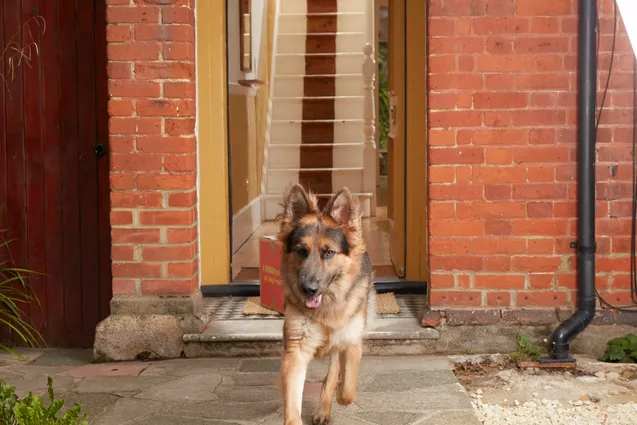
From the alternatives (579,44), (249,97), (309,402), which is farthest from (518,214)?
(249,97)

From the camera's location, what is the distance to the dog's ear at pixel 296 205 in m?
4.09

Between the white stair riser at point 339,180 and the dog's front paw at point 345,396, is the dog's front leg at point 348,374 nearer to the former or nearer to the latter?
the dog's front paw at point 345,396

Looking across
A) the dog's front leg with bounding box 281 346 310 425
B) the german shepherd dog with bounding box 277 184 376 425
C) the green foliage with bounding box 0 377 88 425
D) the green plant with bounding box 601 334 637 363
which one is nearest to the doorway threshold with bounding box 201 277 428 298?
the green plant with bounding box 601 334 637 363

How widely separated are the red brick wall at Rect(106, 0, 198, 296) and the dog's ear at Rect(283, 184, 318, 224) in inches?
57.9

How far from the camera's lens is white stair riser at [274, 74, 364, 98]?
12.1 meters

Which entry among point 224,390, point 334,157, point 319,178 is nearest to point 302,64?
point 334,157

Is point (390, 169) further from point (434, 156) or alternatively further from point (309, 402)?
point (309, 402)

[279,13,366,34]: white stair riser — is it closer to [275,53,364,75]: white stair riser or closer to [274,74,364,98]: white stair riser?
[275,53,364,75]: white stair riser

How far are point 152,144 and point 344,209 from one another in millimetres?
1743

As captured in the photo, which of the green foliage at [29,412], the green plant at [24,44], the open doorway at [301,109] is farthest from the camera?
the open doorway at [301,109]

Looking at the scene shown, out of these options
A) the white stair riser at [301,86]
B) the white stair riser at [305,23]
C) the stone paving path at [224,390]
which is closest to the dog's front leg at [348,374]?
the stone paving path at [224,390]

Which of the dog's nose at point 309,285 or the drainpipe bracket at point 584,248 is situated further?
the drainpipe bracket at point 584,248

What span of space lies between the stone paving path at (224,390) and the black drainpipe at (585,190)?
2.50ft

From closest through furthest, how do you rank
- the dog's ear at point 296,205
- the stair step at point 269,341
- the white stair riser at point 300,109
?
the dog's ear at point 296,205 < the stair step at point 269,341 < the white stair riser at point 300,109
